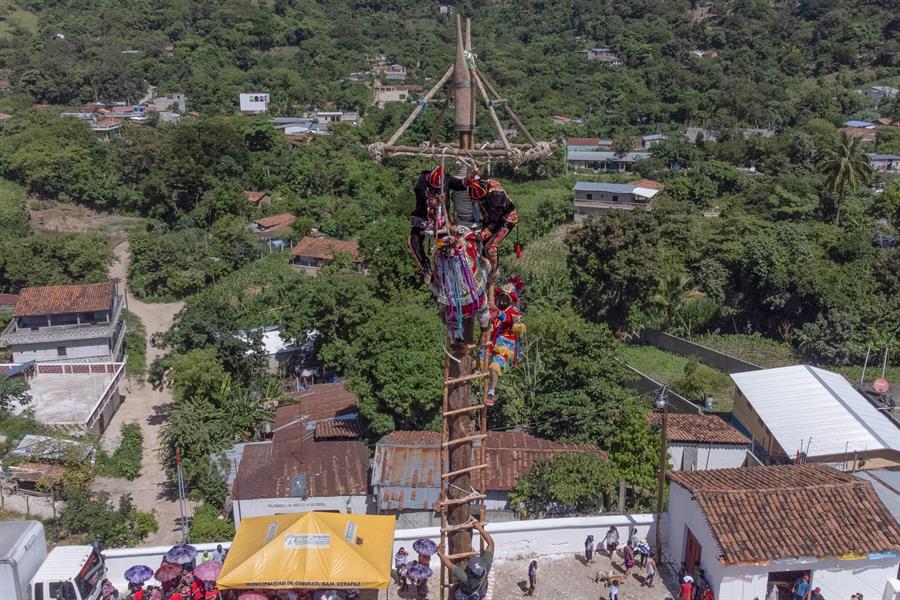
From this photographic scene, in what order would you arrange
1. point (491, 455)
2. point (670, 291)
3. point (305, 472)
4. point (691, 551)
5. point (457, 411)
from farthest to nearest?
point (670, 291) < point (305, 472) < point (491, 455) < point (691, 551) < point (457, 411)

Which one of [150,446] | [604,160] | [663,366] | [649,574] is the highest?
[604,160]

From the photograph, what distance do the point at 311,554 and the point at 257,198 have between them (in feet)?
116

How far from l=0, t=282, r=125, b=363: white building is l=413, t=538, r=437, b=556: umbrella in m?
20.5

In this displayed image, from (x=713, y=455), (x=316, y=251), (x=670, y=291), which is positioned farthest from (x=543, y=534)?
(x=316, y=251)

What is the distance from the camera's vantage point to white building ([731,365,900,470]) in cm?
1541

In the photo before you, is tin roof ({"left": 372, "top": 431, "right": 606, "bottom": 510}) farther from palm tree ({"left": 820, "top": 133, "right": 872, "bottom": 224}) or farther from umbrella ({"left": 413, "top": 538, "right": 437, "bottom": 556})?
palm tree ({"left": 820, "top": 133, "right": 872, "bottom": 224})

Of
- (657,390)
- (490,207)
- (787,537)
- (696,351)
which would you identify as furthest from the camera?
(696,351)

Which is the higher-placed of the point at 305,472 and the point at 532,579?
the point at 532,579

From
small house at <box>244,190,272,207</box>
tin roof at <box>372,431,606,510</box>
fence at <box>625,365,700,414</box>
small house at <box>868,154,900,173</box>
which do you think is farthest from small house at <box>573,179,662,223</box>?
tin roof at <box>372,431,606,510</box>

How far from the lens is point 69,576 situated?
9258 mm

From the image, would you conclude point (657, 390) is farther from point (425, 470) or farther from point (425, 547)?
point (425, 547)

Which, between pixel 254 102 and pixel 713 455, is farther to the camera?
pixel 254 102

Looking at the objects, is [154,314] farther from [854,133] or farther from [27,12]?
[27,12]

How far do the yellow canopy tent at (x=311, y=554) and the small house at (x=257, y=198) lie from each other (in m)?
34.0
